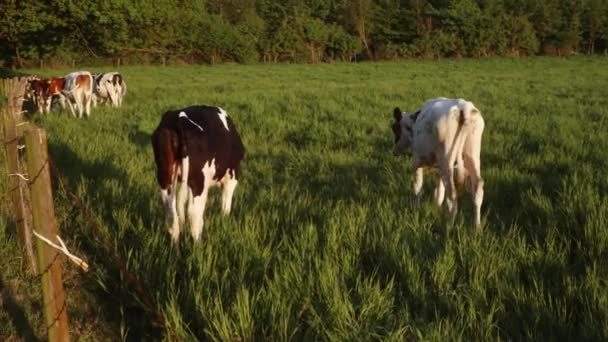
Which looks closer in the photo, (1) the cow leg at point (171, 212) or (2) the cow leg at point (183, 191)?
(1) the cow leg at point (171, 212)

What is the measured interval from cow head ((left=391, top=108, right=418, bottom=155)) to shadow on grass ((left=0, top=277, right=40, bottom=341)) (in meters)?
4.76

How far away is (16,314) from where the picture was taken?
3.25 meters

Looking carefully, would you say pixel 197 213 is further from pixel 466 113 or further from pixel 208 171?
pixel 466 113

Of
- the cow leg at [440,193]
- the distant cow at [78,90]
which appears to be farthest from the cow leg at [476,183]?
the distant cow at [78,90]

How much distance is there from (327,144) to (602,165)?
4.25 m

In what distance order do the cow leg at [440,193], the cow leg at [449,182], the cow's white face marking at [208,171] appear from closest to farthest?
1. the cow's white face marking at [208,171]
2. the cow leg at [449,182]
3. the cow leg at [440,193]

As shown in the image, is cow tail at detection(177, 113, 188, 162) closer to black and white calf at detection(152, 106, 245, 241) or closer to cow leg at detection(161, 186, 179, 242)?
black and white calf at detection(152, 106, 245, 241)

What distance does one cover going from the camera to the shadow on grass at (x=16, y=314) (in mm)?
3035

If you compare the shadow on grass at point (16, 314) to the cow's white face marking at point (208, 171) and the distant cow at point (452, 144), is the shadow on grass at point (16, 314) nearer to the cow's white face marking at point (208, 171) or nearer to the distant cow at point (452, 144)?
the cow's white face marking at point (208, 171)

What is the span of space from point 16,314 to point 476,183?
4272 mm

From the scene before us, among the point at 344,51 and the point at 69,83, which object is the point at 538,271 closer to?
the point at 69,83

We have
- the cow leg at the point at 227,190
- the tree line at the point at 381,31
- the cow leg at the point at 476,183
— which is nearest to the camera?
the cow leg at the point at 476,183

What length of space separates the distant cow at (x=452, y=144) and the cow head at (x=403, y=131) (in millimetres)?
829

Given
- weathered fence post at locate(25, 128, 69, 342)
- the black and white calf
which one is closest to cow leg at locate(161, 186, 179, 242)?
the black and white calf
